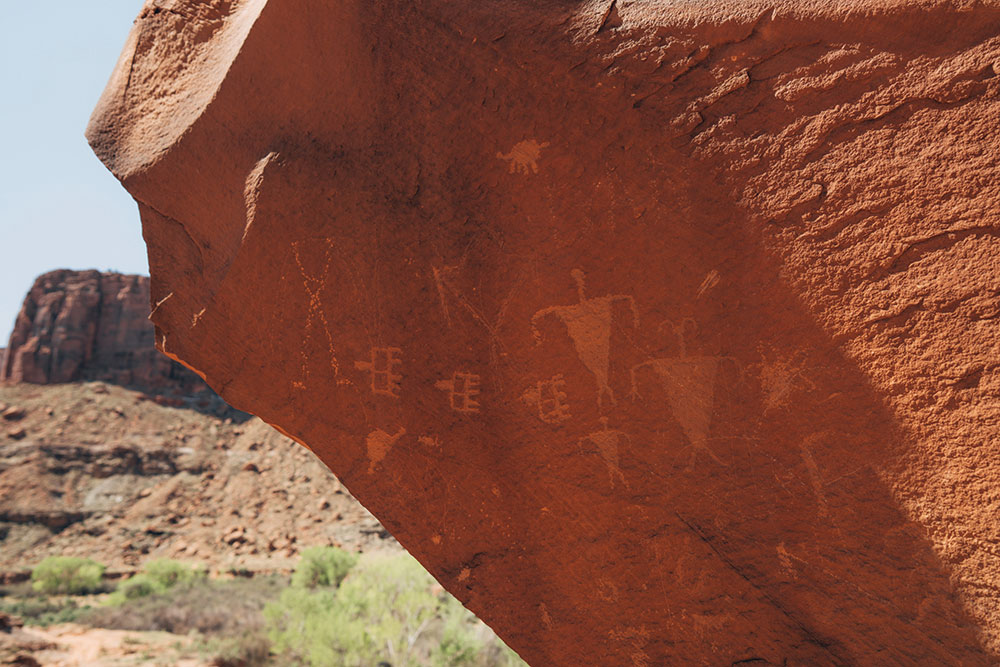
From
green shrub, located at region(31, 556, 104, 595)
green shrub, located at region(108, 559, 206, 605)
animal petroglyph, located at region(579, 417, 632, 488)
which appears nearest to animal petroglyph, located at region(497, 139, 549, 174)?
animal petroglyph, located at region(579, 417, 632, 488)

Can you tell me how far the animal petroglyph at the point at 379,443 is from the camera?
7.50 feet

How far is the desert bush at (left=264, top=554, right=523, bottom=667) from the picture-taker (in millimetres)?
10047

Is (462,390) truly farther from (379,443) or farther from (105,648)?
(105,648)

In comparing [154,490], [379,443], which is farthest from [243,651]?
[154,490]

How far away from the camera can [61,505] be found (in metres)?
26.3

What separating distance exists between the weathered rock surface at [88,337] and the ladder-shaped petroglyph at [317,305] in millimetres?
37808

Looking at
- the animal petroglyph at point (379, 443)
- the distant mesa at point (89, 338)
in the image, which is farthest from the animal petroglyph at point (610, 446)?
A: the distant mesa at point (89, 338)

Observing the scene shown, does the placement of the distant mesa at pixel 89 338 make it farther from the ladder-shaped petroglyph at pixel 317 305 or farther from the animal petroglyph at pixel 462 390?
the animal petroglyph at pixel 462 390

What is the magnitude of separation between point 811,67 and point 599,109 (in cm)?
57

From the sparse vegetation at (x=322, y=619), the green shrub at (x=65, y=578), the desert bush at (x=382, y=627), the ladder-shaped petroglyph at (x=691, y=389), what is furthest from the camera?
the green shrub at (x=65, y=578)

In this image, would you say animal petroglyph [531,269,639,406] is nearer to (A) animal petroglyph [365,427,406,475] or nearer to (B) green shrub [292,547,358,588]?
(A) animal petroglyph [365,427,406,475]

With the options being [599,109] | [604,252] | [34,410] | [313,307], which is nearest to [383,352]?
[313,307]

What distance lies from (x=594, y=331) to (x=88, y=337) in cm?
4236

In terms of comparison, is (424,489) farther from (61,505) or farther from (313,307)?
(61,505)
